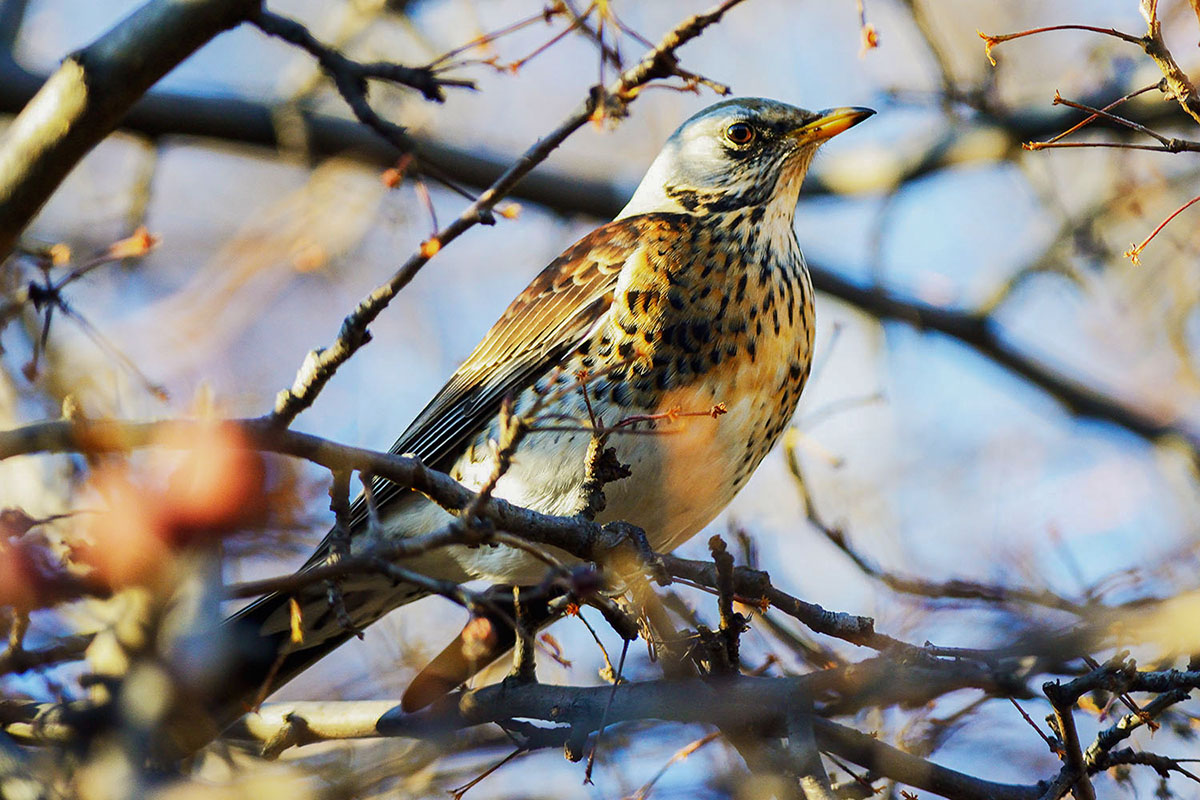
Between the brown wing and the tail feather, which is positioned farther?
the brown wing

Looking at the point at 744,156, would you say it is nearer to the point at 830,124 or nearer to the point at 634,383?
the point at 830,124

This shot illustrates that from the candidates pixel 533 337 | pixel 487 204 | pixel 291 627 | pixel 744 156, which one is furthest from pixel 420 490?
pixel 744 156

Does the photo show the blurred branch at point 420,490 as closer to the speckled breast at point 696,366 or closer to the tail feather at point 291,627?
the speckled breast at point 696,366

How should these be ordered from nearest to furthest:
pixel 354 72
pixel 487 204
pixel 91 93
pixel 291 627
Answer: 1. pixel 487 204
2. pixel 91 93
3. pixel 354 72
4. pixel 291 627

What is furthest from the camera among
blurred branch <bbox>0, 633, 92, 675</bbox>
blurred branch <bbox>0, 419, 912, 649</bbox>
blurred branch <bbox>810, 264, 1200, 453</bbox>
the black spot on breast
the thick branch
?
blurred branch <bbox>810, 264, 1200, 453</bbox>

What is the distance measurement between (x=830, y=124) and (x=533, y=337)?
150 cm

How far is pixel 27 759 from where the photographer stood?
2.49 metres

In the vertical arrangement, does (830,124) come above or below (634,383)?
above

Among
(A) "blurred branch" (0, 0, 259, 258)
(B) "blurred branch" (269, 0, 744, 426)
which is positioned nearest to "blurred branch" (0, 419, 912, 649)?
(B) "blurred branch" (269, 0, 744, 426)

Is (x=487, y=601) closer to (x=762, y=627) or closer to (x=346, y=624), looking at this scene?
(x=346, y=624)

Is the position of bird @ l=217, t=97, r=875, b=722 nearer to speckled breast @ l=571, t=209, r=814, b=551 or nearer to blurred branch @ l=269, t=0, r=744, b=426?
speckled breast @ l=571, t=209, r=814, b=551

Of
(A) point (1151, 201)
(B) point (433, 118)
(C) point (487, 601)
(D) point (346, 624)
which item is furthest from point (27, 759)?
(A) point (1151, 201)

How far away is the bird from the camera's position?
165 inches

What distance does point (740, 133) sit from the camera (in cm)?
517
